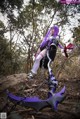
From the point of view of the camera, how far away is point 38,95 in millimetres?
5930

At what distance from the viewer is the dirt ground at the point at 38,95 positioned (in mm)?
4492

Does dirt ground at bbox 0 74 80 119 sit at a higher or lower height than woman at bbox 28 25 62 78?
lower

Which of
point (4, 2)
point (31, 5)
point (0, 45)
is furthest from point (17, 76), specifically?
point (31, 5)

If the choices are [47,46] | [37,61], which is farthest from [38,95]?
[47,46]

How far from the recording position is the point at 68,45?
218 inches

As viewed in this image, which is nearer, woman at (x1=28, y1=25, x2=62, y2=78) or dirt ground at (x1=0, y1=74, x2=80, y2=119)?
dirt ground at (x1=0, y1=74, x2=80, y2=119)

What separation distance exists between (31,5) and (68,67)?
2694 mm

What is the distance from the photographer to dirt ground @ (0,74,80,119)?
449cm

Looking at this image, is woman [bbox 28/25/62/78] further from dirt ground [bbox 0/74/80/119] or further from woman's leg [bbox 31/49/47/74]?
dirt ground [bbox 0/74/80/119]

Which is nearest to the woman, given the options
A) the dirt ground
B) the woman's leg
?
the woman's leg

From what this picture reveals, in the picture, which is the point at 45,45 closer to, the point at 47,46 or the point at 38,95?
the point at 47,46

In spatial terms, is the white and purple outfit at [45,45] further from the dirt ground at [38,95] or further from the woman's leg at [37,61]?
the dirt ground at [38,95]

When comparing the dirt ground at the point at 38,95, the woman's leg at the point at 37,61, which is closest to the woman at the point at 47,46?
the woman's leg at the point at 37,61

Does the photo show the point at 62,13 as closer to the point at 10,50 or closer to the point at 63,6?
the point at 63,6
